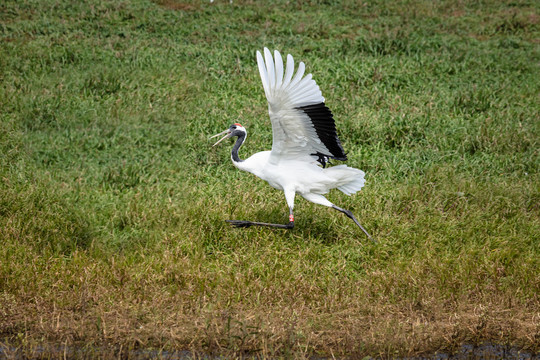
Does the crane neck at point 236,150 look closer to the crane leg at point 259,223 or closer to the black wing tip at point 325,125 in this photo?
the crane leg at point 259,223

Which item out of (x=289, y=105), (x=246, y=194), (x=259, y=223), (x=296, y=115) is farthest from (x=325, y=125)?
(x=246, y=194)

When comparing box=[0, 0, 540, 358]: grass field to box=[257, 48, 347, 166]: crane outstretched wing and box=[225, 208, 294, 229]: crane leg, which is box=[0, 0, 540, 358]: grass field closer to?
box=[225, 208, 294, 229]: crane leg

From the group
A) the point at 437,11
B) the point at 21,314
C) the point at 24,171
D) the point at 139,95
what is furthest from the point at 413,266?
the point at 437,11

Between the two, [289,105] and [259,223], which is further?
[259,223]

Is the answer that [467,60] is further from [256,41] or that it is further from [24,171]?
[24,171]

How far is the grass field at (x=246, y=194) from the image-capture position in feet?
15.8

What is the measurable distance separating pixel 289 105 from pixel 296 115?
156 mm

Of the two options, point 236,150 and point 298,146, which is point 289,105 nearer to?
point 298,146

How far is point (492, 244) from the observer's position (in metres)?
6.20

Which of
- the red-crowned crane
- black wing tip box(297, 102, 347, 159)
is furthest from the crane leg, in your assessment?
black wing tip box(297, 102, 347, 159)

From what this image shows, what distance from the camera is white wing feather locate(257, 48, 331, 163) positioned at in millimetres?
5156

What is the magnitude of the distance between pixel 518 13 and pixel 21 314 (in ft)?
38.3

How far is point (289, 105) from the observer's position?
5.32 m

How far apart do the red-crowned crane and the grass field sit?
49 cm
